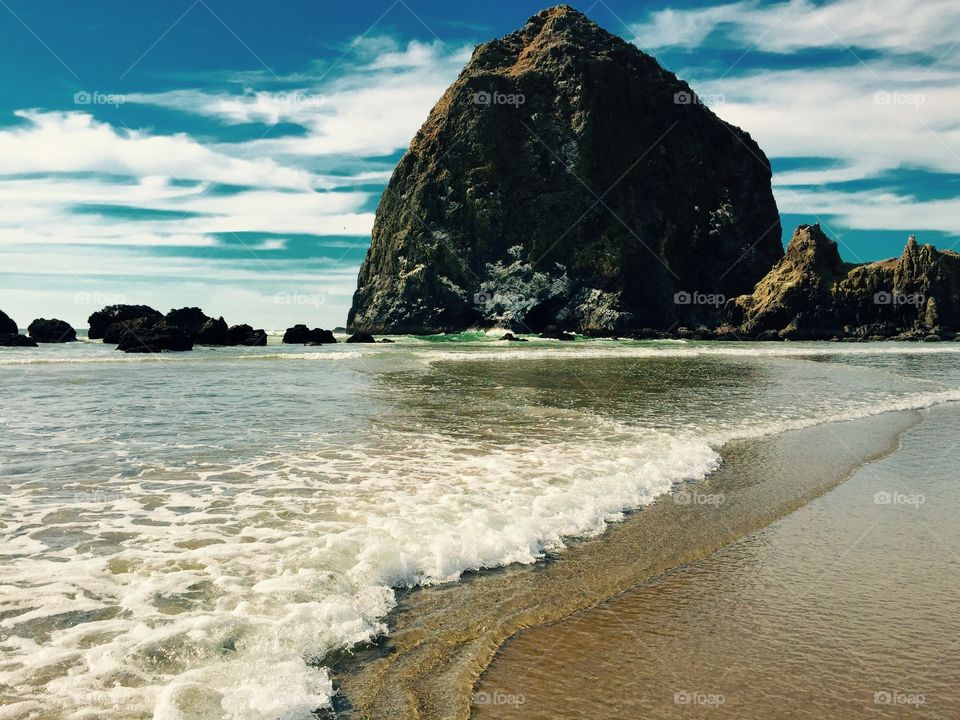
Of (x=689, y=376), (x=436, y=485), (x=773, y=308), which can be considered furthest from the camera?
(x=773, y=308)

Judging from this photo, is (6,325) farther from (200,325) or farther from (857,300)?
(857,300)

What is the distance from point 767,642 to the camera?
13.2 ft

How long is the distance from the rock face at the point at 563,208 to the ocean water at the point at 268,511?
7629 cm

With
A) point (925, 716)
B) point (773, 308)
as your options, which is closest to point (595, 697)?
point (925, 716)

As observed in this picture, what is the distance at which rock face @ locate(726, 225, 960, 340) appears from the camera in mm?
73062

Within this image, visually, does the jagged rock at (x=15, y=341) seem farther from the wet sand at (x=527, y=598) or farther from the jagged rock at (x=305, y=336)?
the wet sand at (x=527, y=598)

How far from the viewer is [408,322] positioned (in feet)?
316

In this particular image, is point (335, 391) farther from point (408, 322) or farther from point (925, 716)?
point (408, 322)

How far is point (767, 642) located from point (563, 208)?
316 ft

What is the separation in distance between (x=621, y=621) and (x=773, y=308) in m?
77.8

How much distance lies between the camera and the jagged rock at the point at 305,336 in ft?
195

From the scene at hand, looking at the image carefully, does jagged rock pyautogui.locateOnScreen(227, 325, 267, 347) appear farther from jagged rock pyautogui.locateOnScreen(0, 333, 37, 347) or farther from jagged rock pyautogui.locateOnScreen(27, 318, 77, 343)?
jagged rock pyautogui.locateOnScreen(27, 318, 77, 343)

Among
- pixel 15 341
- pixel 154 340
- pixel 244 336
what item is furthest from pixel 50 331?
pixel 154 340

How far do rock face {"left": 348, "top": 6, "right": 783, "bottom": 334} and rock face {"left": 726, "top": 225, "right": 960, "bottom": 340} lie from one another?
18341mm
